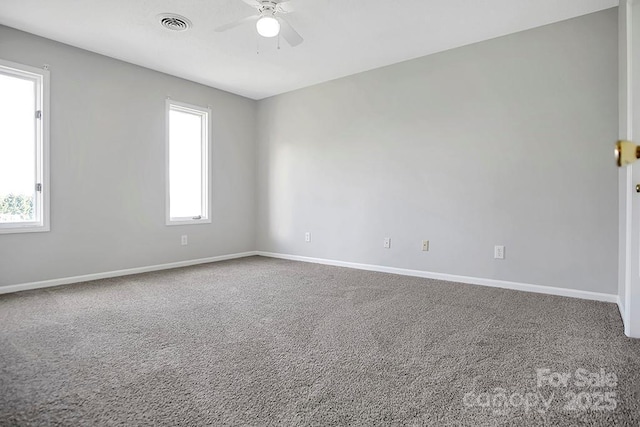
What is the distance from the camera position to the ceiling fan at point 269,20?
2.53 m

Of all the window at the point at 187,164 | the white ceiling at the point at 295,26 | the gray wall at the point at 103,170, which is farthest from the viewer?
the window at the point at 187,164

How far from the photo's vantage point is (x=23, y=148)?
129 inches

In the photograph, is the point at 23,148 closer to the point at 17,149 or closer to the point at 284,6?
the point at 17,149

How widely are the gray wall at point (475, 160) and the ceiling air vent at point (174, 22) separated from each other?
1986mm

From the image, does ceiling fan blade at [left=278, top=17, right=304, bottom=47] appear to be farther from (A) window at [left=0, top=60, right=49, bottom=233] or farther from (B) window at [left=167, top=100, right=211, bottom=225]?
(A) window at [left=0, top=60, right=49, bottom=233]

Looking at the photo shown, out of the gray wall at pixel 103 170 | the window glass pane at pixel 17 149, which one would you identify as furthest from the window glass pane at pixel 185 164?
the window glass pane at pixel 17 149

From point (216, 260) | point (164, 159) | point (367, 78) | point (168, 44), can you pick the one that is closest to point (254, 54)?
point (168, 44)

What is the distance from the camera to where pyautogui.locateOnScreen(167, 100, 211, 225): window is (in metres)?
4.50

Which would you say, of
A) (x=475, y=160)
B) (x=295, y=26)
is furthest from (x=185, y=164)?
(x=475, y=160)

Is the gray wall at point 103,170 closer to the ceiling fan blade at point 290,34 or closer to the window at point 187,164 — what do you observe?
the window at point 187,164

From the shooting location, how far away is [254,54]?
147 inches

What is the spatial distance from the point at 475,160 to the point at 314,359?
2641 millimetres

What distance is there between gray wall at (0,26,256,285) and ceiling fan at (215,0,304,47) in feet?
6.23

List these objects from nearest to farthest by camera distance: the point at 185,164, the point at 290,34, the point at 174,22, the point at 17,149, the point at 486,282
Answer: the point at 290,34 → the point at 174,22 → the point at 17,149 → the point at 486,282 → the point at 185,164
